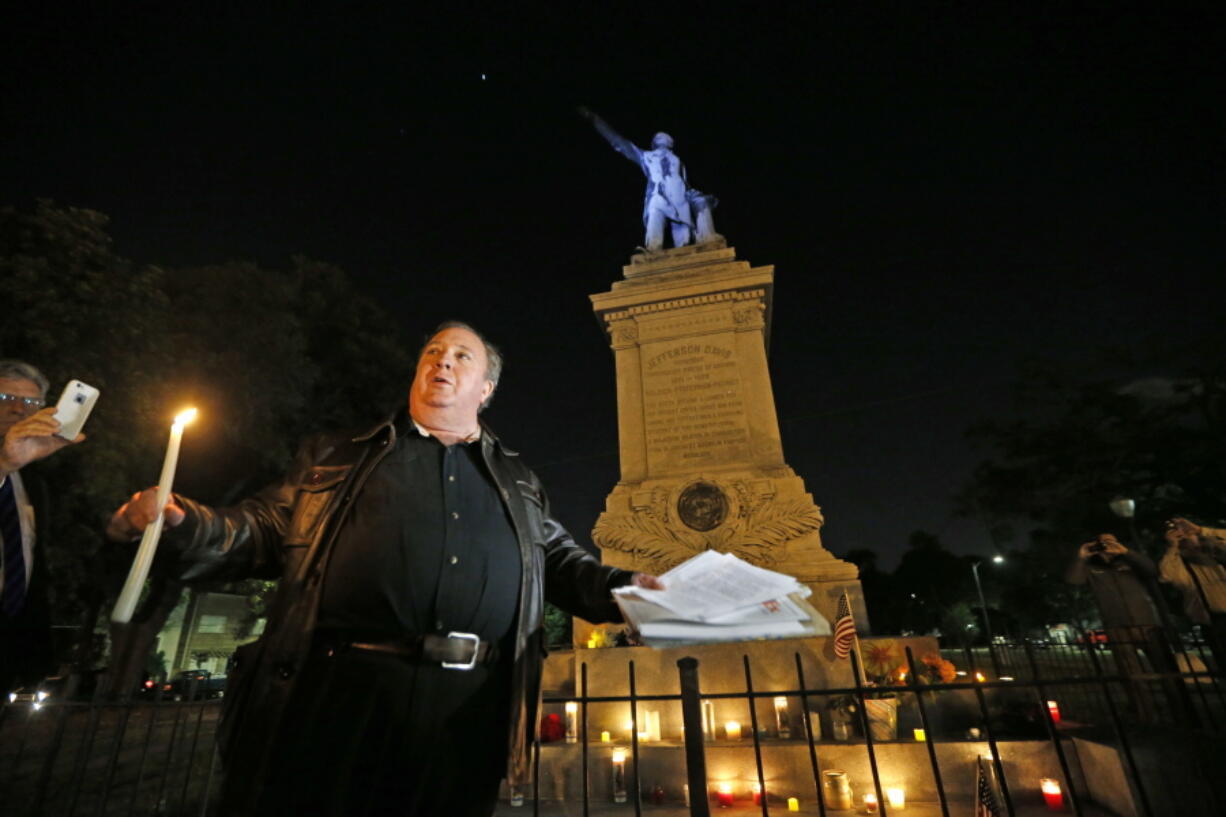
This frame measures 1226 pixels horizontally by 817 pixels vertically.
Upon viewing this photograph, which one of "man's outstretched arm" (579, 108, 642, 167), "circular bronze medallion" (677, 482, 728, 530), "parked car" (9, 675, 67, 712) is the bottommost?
"parked car" (9, 675, 67, 712)

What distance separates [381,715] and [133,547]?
2.98ft

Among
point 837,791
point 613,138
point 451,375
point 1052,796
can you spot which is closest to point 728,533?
point 837,791

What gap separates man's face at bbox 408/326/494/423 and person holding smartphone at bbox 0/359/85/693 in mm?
1598

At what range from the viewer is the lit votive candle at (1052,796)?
5.00 meters

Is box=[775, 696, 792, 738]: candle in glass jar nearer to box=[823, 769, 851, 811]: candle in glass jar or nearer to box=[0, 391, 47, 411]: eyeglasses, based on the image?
box=[823, 769, 851, 811]: candle in glass jar

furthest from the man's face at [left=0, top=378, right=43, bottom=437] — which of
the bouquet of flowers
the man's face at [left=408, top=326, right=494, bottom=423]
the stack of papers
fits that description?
the bouquet of flowers

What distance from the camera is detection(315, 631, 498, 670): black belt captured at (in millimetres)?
1756

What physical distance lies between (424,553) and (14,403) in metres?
2.21

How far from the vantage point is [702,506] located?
8461 millimetres

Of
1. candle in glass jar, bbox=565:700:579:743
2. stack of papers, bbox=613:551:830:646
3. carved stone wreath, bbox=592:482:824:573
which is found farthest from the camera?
carved stone wreath, bbox=592:482:824:573

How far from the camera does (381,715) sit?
1.74 m

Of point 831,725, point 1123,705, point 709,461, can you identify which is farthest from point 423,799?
point 1123,705

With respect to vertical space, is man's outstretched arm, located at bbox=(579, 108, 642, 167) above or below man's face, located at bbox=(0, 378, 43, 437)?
above

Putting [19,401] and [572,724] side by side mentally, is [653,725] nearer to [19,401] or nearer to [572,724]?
[572,724]
